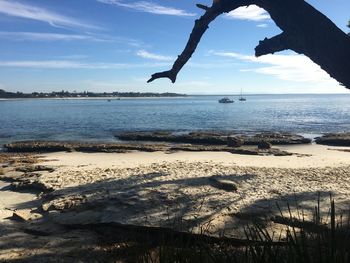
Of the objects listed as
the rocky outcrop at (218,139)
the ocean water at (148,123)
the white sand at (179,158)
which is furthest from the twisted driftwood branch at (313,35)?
the ocean water at (148,123)

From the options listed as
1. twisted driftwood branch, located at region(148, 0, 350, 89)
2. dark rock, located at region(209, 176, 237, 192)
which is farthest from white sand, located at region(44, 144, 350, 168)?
twisted driftwood branch, located at region(148, 0, 350, 89)

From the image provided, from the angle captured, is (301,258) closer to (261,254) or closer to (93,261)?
(261,254)

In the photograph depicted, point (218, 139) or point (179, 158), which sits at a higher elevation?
point (179, 158)

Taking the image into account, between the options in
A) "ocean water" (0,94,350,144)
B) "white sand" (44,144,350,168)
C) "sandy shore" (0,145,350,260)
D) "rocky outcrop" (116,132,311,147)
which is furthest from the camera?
"ocean water" (0,94,350,144)

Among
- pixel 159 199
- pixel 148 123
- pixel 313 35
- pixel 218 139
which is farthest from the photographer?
pixel 148 123

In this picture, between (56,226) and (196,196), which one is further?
(196,196)

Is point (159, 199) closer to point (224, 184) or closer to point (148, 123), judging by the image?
point (224, 184)

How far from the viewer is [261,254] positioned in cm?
307

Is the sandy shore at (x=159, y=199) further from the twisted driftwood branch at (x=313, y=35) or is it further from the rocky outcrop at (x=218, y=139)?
the rocky outcrop at (x=218, y=139)

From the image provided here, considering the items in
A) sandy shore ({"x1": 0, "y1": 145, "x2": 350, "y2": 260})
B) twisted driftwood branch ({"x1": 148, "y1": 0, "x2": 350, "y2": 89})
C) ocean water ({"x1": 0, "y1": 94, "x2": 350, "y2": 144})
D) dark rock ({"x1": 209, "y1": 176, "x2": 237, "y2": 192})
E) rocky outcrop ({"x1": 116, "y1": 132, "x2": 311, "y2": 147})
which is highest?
twisted driftwood branch ({"x1": 148, "y1": 0, "x2": 350, "y2": 89})

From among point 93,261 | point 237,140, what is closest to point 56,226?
point 93,261

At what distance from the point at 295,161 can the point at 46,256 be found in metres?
15.9

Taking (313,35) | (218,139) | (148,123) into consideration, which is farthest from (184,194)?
(148,123)

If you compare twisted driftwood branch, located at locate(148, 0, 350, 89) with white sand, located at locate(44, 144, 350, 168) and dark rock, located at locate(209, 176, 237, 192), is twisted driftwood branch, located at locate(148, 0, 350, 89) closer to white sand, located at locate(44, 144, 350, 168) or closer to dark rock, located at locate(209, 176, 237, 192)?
dark rock, located at locate(209, 176, 237, 192)
